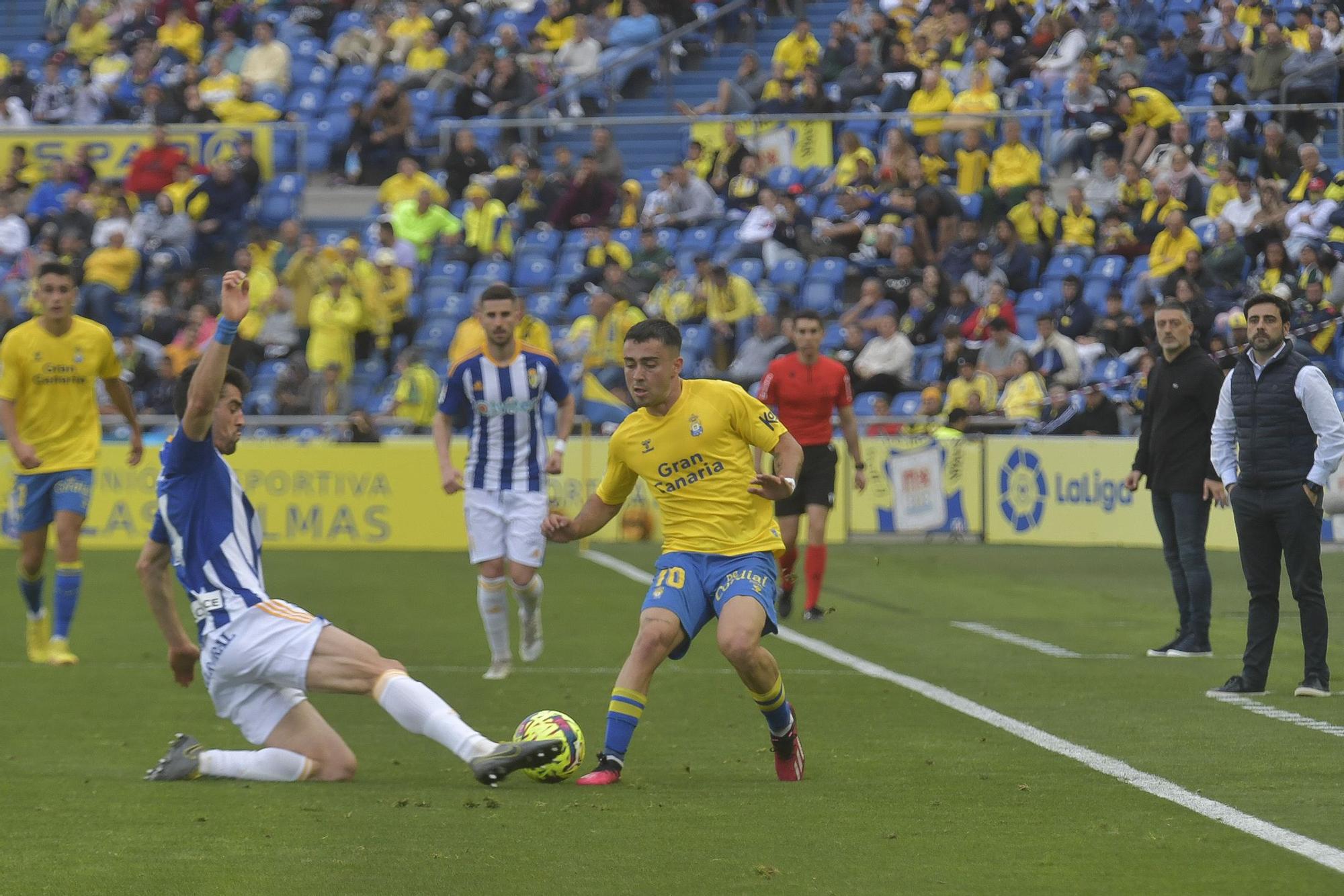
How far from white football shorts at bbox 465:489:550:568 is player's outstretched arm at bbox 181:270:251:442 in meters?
4.18

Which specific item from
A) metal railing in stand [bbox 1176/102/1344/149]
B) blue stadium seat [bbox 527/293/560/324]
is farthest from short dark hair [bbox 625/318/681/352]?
blue stadium seat [bbox 527/293/560/324]

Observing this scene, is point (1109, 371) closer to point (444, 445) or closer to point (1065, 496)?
point (1065, 496)

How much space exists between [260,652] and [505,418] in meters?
4.30

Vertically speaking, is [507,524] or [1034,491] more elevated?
[507,524]

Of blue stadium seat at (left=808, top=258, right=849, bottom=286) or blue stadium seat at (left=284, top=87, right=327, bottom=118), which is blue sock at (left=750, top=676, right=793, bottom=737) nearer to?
blue stadium seat at (left=808, top=258, right=849, bottom=286)

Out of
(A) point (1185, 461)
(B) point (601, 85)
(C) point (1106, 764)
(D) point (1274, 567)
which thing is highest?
(B) point (601, 85)

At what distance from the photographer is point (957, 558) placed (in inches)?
771

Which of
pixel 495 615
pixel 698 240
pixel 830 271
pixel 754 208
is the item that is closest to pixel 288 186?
pixel 698 240

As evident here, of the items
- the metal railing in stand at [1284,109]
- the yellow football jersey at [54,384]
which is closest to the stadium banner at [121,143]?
the metal railing in stand at [1284,109]

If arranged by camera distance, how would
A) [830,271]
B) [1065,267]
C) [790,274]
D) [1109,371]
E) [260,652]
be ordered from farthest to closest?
[790,274] < [830,271] < [1065,267] < [1109,371] < [260,652]

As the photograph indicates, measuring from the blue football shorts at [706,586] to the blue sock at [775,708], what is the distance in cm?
25

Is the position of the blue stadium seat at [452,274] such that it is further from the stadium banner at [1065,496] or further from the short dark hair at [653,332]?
the short dark hair at [653,332]

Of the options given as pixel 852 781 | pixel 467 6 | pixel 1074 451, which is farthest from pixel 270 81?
pixel 852 781

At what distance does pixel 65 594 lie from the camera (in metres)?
12.0
